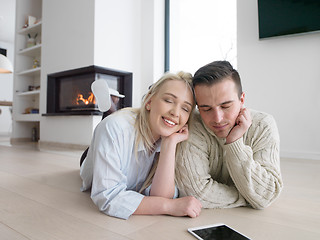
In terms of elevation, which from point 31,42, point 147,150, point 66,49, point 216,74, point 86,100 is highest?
point 31,42

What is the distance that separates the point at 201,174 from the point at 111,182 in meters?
0.35

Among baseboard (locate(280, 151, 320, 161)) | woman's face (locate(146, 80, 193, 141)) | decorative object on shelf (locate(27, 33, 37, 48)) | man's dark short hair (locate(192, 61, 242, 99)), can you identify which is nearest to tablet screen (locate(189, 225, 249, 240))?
woman's face (locate(146, 80, 193, 141))

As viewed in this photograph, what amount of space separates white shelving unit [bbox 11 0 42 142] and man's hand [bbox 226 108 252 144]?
4.04 meters

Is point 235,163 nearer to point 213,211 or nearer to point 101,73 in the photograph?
point 213,211

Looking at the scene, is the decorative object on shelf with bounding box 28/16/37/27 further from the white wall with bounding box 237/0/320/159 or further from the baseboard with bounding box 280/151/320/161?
the baseboard with bounding box 280/151/320/161

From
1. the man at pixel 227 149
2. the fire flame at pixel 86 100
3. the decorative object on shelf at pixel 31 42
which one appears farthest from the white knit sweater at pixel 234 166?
the decorative object on shelf at pixel 31 42

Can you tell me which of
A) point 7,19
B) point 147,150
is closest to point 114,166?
point 147,150

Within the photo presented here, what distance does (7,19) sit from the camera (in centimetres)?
569

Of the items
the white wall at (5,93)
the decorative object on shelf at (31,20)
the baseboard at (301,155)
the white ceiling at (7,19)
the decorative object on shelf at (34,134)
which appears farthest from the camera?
the white wall at (5,93)

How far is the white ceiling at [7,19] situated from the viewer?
16.5 ft

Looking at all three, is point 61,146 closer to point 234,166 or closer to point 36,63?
point 36,63

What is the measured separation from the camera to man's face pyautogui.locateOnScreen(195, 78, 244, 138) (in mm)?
947

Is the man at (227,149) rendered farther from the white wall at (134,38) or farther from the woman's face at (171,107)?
the white wall at (134,38)

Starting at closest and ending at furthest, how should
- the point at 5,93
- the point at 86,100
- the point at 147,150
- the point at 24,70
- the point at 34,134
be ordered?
the point at 147,150 → the point at 86,100 → the point at 24,70 → the point at 34,134 → the point at 5,93
